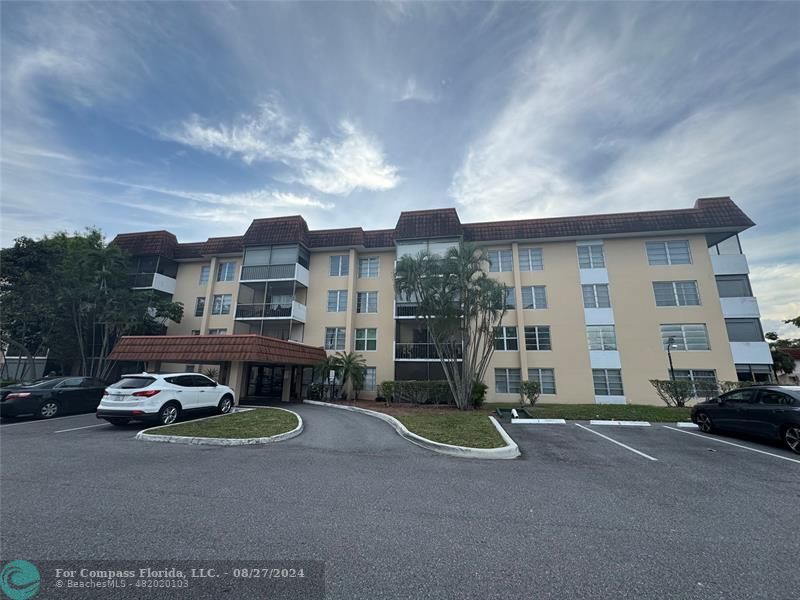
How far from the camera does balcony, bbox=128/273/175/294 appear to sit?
25078 millimetres

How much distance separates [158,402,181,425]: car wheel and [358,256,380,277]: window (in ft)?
52.6

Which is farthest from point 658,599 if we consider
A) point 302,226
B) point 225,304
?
point 225,304

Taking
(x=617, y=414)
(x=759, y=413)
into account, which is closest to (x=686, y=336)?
(x=617, y=414)

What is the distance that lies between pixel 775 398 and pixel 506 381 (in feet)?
41.4

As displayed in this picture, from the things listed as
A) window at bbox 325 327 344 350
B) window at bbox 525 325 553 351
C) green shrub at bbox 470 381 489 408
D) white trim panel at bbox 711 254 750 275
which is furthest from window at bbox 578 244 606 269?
window at bbox 325 327 344 350

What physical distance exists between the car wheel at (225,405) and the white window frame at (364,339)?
1037 centimetres

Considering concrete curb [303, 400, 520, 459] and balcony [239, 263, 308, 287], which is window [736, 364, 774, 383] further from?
balcony [239, 263, 308, 287]

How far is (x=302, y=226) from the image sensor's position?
24938 millimetres

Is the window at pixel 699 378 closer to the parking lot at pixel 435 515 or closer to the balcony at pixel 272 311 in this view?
the parking lot at pixel 435 515

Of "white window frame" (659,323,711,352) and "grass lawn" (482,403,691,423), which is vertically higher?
"white window frame" (659,323,711,352)

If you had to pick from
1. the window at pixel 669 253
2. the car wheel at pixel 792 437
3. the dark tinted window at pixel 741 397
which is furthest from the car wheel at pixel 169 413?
the window at pixel 669 253

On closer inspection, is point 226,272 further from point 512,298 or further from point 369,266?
point 512,298

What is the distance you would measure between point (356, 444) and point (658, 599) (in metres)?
7.30

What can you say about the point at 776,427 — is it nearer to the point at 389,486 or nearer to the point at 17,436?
the point at 389,486
